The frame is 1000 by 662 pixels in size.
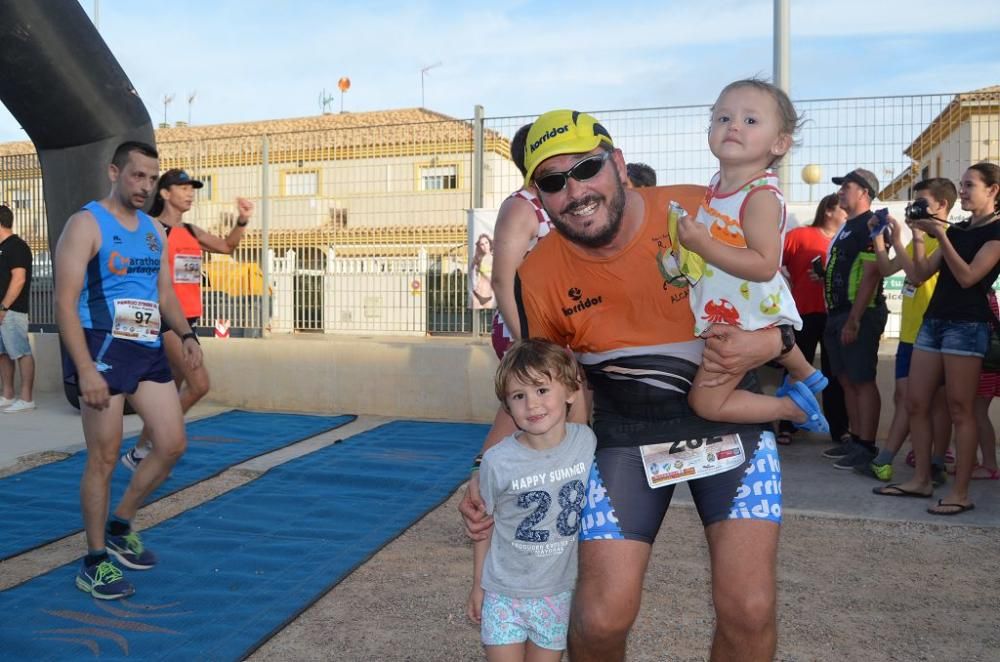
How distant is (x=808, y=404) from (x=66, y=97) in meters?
5.59

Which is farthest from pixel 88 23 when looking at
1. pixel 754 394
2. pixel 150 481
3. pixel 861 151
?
pixel 861 151

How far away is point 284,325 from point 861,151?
6.60 m

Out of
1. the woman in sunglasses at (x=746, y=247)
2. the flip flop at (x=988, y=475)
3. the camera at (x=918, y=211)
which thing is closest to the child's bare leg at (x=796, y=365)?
the woman in sunglasses at (x=746, y=247)

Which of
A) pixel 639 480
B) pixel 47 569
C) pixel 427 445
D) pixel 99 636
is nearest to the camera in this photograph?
pixel 639 480

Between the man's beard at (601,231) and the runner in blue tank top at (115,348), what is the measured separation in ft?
8.54

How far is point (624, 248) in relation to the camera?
2707 millimetres

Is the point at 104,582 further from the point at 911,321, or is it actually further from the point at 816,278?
the point at 816,278

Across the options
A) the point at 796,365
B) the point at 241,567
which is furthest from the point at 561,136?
the point at 241,567

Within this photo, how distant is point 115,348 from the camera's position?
439 centimetres

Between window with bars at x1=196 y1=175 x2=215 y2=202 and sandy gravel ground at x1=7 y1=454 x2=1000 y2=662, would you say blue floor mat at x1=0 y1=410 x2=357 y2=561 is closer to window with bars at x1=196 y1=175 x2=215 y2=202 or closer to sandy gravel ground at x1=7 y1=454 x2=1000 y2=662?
sandy gravel ground at x1=7 y1=454 x2=1000 y2=662

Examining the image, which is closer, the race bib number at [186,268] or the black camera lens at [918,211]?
the black camera lens at [918,211]

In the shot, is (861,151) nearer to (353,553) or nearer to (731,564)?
(353,553)

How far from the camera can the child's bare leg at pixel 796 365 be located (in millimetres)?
2793

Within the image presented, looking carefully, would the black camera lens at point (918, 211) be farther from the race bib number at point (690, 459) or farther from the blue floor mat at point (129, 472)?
the blue floor mat at point (129, 472)
